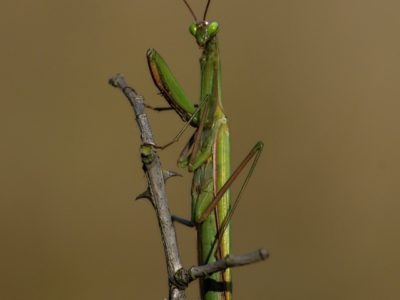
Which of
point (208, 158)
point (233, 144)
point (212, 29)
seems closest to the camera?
point (208, 158)

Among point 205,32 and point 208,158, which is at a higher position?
point 205,32

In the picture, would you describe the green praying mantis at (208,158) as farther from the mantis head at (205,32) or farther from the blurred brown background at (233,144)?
the blurred brown background at (233,144)

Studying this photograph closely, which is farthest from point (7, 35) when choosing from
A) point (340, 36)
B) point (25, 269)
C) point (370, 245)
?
point (370, 245)

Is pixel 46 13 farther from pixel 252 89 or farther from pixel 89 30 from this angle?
pixel 252 89

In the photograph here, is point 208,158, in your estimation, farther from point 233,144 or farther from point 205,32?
point 233,144

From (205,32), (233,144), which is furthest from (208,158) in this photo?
(233,144)

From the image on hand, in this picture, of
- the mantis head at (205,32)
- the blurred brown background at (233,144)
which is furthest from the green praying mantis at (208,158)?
the blurred brown background at (233,144)

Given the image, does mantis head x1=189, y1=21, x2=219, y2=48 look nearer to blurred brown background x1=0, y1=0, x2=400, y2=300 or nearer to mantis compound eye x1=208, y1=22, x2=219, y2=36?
mantis compound eye x1=208, y1=22, x2=219, y2=36
